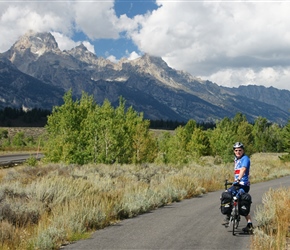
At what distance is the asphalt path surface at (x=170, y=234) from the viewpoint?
849cm

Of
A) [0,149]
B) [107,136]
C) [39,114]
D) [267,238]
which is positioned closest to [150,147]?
[107,136]

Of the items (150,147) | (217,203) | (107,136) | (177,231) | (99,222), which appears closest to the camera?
(177,231)

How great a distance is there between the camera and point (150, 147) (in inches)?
1630

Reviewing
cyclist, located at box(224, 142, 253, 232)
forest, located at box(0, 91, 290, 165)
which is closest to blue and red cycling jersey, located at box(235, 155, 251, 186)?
cyclist, located at box(224, 142, 253, 232)

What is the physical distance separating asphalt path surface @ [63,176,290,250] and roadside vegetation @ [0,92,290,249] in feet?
1.99

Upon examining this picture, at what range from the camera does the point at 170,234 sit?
A: 31.3 feet

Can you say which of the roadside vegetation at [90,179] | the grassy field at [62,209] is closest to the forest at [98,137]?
the roadside vegetation at [90,179]

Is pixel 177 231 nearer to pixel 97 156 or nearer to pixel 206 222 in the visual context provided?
pixel 206 222

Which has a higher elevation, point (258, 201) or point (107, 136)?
point (107, 136)

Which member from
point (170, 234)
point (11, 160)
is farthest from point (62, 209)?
point (11, 160)

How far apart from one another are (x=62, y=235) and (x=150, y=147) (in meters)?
32.7

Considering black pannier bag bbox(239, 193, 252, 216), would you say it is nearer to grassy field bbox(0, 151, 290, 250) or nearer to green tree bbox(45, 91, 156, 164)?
grassy field bbox(0, 151, 290, 250)

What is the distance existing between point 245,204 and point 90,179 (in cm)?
1082

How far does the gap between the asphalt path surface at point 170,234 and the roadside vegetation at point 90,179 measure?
61cm
